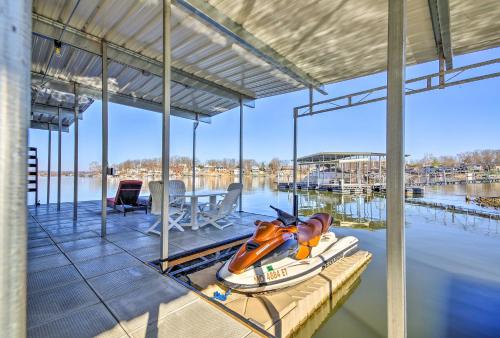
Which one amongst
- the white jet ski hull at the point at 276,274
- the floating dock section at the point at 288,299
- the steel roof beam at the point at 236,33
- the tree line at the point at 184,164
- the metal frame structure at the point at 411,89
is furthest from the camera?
the tree line at the point at 184,164

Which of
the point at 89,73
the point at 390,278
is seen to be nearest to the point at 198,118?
the point at 89,73

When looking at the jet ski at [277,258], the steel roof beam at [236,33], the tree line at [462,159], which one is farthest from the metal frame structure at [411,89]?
the tree line at [462,159]

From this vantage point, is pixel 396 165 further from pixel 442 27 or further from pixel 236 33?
pixel 442 27

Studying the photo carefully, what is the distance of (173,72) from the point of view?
4797mm

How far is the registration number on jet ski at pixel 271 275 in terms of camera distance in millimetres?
2535

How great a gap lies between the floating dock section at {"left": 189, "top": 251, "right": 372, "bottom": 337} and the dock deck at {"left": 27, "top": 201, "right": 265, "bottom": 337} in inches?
15.6

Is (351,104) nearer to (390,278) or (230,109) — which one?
(230,109)

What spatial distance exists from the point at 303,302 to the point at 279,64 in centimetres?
391

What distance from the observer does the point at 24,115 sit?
51 centimetres

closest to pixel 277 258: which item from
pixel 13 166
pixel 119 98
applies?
pixel 13 166

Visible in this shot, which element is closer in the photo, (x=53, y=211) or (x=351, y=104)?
(x=351, y=104)

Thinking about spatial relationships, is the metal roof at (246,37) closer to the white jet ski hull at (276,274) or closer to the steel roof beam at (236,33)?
the steel roof beam at (236,33)

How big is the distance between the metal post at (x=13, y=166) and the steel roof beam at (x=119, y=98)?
4935mm

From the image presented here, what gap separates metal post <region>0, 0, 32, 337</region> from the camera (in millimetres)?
462
